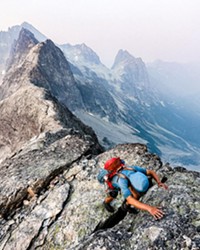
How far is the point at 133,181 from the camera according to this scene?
14.1 meters

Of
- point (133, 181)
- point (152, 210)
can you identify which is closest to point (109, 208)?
point (133, 181)

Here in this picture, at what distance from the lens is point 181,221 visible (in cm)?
1270

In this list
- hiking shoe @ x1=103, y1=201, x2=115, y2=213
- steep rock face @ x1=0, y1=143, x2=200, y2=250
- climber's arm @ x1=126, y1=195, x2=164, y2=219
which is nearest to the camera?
Answer: steep rock face @ x1=0, y1=143, x2=200, y2=250

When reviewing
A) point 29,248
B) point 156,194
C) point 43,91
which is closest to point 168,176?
point 156,194

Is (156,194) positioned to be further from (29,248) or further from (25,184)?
(25,184)

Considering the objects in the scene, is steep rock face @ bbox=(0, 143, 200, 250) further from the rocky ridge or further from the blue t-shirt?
the blue t-shirt

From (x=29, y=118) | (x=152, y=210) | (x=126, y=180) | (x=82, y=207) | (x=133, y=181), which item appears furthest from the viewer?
(x=29, y=118)

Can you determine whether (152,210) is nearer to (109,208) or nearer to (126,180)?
(126,180)

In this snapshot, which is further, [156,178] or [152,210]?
[156,178]

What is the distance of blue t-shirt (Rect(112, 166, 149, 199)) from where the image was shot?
13.7 m

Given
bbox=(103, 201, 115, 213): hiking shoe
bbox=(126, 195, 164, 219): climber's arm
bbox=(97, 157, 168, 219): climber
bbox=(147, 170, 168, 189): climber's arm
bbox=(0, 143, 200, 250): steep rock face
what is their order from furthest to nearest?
1. bbox=(103, 201, 115, 213): hiking shoe
2. bbox=(147, 170, 168, 189): climber's arm
3. bbox=(97, 157, 168, 219): climber
4. bbox=(126, 195, 164, 219): climber's arm
5. bbox=(0, 143, 200, 250): steep rock face

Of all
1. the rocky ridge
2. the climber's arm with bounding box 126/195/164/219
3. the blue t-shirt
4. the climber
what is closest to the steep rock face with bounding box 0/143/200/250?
the rocky ridge

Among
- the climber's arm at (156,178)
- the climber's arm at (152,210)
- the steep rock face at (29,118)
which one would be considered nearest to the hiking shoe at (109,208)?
the climber's arm at (156,178)

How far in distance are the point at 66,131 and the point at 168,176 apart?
18.9 m
